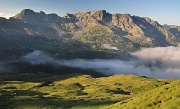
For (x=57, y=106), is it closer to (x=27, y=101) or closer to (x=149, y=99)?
(x=27, y=101)

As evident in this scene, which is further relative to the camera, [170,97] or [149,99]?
[149,99]

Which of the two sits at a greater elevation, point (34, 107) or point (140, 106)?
point (140, 106)

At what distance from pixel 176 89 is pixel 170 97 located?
1610mm

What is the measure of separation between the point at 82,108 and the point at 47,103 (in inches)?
656

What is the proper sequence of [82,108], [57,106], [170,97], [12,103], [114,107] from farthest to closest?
1. [12,103]
2. [57,106]
3. [82,108]
4. [114,107]
5. [170,97]

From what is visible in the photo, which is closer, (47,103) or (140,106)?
(140,106)

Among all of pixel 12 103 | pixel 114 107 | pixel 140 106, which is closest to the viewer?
pixel 140 106

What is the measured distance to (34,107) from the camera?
9612cm

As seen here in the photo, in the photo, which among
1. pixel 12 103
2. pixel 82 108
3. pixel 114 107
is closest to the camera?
pixel 114 107

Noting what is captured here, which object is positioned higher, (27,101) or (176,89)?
(176,89)

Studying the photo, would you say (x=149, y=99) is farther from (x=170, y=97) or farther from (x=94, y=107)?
(x=94, y=107)

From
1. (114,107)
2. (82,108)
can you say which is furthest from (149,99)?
(82,108)

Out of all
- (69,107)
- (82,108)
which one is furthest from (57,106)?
(82,108)

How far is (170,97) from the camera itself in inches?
1188
